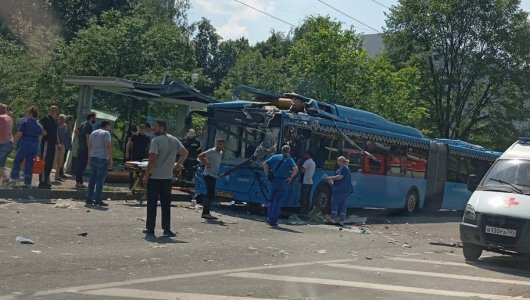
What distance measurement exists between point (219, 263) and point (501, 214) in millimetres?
5193

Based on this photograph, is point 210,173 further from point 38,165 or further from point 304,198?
point 38,165

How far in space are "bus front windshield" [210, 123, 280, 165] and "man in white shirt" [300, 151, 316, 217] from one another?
3.15 ft

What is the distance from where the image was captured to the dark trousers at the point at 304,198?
19328mm

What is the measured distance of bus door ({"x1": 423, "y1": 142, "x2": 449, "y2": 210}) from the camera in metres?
26.7

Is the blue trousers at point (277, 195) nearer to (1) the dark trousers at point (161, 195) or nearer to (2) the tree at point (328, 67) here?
(1) the dark trousers at point (161, 195)

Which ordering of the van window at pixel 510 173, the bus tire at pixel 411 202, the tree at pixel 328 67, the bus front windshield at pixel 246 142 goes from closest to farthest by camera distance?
the van window at pixel 510 173, the bus front windshield at pixel 246 142, the bus tire at pixel 411 202, the tree at pixel 328 67

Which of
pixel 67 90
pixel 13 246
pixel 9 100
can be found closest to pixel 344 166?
pixel 13 246

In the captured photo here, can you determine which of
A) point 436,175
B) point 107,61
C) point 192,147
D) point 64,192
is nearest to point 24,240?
point 64,192

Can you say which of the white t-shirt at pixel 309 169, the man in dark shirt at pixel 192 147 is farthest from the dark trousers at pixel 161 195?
the man in dark shirt at pixel 192 147

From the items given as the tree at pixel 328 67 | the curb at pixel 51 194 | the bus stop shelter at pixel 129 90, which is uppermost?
the tree at pixel 328 67

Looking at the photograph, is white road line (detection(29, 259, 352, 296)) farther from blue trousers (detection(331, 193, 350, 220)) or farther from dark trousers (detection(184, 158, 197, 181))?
dark trousers (detection(184, 158, 197, 181))

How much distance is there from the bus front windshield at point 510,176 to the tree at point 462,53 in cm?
3376

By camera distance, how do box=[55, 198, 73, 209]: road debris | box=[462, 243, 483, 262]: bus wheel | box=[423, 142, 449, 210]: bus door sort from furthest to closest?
box=[423, 142, 449, 210]: bus door < box=[55, 198, 73, 209]: road debris < box=[462, 243, 483, 262]: bus wheel

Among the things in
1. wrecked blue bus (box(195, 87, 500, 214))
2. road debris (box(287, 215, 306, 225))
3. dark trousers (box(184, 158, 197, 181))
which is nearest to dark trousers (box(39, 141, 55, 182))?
wrecked blue bus (box(195, 87, 500, 214))
